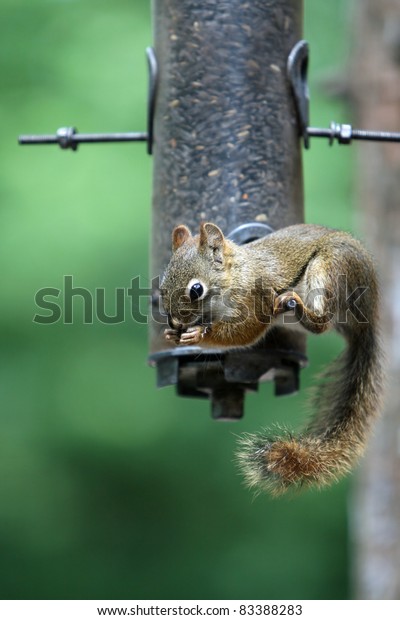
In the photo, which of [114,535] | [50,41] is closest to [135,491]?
[114,535]

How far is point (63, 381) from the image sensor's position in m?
8.97

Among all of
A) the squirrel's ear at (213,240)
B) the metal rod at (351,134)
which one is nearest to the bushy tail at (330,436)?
the squirrel's ear at (213,240)

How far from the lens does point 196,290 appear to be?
4176 millimetres

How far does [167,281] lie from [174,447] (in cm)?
502

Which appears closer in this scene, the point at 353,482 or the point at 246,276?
the point at 246,276

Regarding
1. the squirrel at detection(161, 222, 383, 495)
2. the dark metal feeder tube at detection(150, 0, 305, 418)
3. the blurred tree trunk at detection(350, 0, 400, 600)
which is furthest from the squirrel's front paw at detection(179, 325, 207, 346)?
the blurred tree trunk at detection(350, 0, 400, 600)

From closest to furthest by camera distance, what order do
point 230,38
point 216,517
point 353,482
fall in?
point 230,38
point 353,482
point 216,517

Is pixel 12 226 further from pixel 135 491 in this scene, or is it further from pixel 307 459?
pixel 307 459

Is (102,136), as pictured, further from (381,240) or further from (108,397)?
(108,397)

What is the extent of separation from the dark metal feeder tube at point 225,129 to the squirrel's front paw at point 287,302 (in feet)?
1.77

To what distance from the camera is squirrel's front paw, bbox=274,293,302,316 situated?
4.18m

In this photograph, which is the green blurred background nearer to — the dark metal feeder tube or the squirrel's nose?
the dark metal feeder tube

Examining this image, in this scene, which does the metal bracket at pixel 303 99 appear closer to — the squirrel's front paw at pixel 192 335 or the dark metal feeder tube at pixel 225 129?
the dark metal feeder tube at pixel 225 129

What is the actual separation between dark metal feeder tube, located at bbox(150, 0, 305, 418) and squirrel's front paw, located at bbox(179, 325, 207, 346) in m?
0.55
